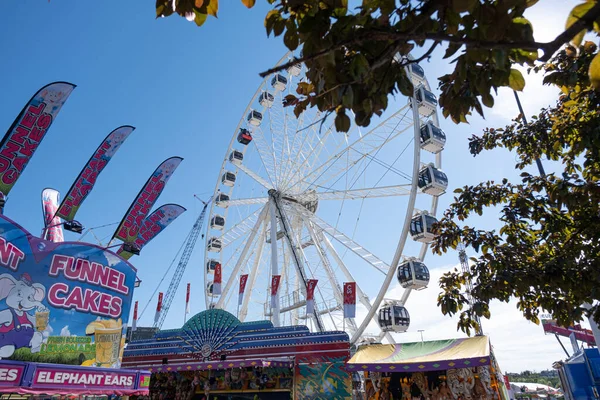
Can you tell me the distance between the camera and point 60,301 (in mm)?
12289

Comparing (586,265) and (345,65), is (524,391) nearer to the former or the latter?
(586,265)

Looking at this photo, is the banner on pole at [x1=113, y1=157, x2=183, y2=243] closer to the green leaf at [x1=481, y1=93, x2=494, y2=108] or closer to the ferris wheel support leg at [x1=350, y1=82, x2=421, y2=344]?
the ferris wheel support leg at [x1=350, y1=82, x2=421, y2=344]

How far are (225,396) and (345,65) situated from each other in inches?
663

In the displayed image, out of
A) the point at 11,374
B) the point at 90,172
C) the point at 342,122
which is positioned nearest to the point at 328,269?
the point at 90,172

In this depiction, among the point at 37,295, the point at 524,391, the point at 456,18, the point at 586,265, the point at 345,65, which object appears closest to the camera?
the point at 456,18

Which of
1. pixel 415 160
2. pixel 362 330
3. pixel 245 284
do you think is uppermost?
pixel 415 160

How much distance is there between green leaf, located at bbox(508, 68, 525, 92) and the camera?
2428mm

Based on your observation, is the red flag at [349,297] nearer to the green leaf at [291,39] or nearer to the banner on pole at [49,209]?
the banner on pole at [49,209]

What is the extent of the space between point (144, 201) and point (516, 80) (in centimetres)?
1640

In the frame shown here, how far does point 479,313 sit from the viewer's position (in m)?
4.86

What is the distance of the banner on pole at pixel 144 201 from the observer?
16344mm

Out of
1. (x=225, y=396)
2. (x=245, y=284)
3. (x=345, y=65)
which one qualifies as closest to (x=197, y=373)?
(x=225, y=396)

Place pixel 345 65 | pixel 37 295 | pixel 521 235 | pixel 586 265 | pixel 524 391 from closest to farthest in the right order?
pixel 345 65
pixel 586 265
pixel 521 235
pixel 37 295
pixel 524 391

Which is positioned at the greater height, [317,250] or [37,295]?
[317,250]
